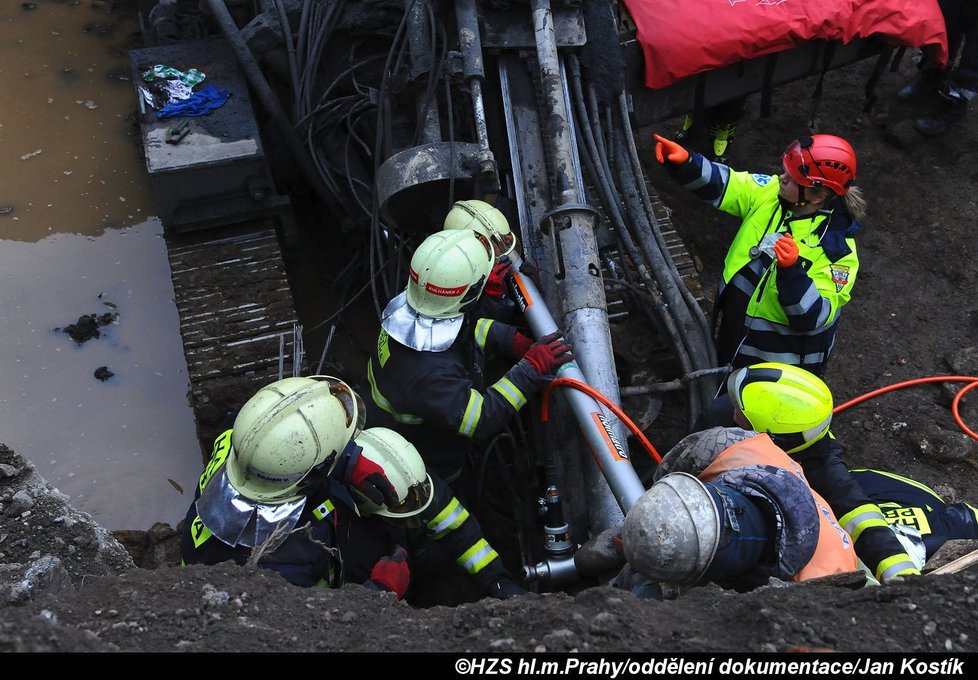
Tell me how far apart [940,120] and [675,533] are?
19.1 ft

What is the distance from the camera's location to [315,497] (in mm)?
3123

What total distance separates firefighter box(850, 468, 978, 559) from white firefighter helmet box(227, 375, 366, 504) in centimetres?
214

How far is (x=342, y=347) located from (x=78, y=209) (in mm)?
2389

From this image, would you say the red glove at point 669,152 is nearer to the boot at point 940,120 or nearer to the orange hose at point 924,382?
the orange hose at point 924,382

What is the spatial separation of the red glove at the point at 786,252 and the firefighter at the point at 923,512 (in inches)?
41.0

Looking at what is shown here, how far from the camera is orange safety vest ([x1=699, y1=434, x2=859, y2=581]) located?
267 centimetres

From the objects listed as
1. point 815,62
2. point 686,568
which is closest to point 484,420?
point 686,568

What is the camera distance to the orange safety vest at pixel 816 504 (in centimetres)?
267

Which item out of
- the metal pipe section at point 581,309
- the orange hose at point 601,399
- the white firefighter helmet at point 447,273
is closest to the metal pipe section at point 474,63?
the metal pipe section at point 581,309

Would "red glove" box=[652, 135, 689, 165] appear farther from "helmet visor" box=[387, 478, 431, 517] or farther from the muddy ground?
"helmet visor" box=[387, 478, 431, 517]

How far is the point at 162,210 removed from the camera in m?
4.84

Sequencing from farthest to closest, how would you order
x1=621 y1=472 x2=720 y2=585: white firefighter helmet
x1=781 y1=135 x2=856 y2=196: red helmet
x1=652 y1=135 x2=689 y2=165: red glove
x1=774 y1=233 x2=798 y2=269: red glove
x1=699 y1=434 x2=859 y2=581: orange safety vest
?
x1=652 y1=135 x2=689 y2=165: red glove
x1=781 y1=135 x2=856 y2=196: red helmet
x1=774 y1=233 x2=798 y2=269: red glove
x1=699 y1=434 x2=859 y2=581: orange safety vest
x1=621 y1=472 x2=720 y2=585: white firefighter helmet

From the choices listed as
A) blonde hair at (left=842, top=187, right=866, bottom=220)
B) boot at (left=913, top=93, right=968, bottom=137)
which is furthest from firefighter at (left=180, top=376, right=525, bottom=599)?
boot at (left=913, top=93, right=968, bottom=137)
